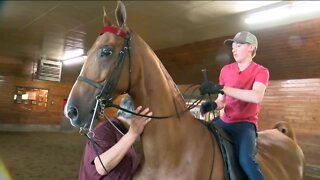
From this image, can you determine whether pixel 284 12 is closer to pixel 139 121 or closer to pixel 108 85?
pixel 139 121

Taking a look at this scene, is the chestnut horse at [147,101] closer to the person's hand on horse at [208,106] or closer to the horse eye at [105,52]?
the horse eye at [105,52]

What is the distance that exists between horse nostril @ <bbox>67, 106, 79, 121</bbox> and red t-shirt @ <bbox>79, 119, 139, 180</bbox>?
1.24 feet

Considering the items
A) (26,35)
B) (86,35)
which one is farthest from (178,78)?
(26,35)

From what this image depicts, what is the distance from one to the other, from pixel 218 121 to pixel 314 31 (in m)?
5.09

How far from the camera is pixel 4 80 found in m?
15.1

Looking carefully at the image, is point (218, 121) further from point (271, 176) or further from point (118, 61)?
point (118, 61)

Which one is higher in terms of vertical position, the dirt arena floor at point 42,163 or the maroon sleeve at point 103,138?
the maroon sleeve at point 103,138

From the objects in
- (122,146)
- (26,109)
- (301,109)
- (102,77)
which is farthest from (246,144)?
(26,109)

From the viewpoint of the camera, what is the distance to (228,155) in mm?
1963

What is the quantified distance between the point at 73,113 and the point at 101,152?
16.0 inches

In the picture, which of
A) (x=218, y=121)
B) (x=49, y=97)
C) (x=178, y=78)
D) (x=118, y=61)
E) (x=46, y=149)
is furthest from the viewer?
(x=49, y=97)

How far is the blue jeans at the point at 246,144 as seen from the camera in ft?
6.50

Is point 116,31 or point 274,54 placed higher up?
point 274,54

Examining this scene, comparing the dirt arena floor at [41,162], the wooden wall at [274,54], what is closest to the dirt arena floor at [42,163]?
the dirt arena floor at [41,162]
